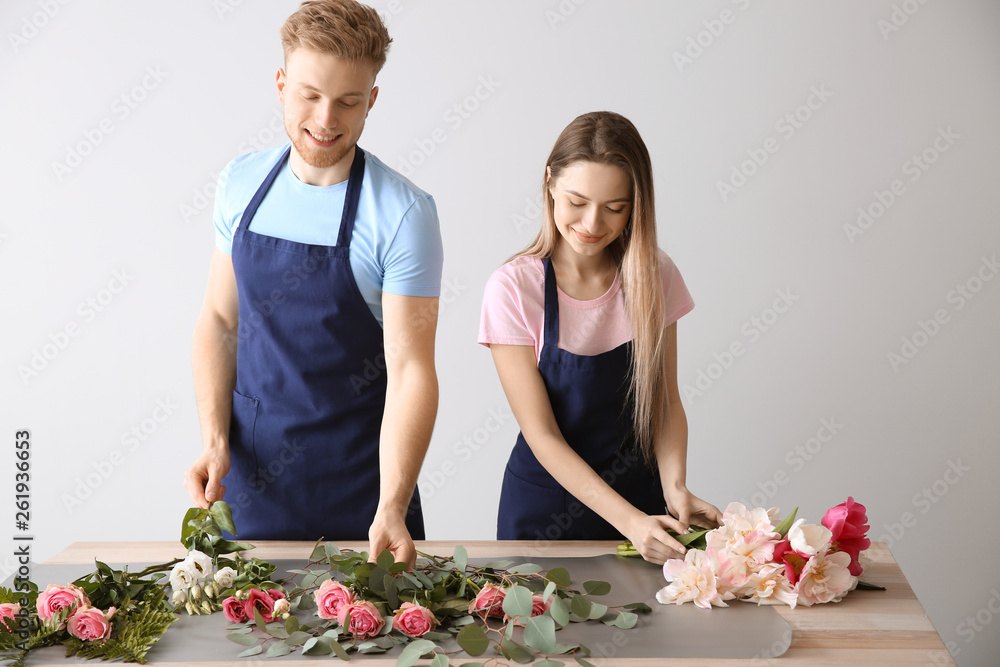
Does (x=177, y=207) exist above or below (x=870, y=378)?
above

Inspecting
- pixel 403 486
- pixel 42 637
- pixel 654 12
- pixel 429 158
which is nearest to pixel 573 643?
pixel 403 486

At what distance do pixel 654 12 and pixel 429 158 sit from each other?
101 cm

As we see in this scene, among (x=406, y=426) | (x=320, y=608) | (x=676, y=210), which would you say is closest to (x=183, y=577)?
(x=320, y=608)

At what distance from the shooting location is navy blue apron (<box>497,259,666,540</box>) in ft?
6.61

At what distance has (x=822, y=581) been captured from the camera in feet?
4.71

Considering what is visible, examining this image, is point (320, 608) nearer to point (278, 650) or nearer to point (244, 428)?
point (278, 650)

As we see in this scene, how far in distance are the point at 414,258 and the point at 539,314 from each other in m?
0.38

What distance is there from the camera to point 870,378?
10.4ft

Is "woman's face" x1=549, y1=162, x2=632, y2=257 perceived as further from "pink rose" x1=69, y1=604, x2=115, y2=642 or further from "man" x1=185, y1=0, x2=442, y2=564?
"pink rose" x1=69, y1=604, x2=115, y2=642

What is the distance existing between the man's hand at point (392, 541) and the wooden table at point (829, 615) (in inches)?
6.7

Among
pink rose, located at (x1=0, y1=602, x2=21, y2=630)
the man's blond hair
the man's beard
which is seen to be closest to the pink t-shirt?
the man's beard

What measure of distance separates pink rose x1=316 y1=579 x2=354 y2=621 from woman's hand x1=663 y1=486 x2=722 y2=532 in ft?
2.50

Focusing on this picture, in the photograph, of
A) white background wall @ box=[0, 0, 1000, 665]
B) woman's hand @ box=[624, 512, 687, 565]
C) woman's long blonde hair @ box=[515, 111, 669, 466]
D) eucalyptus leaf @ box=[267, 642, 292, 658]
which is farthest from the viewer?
white background wall @ box=[0, 0, 1000, 665]

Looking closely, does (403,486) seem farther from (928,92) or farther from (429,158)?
(928,92)
